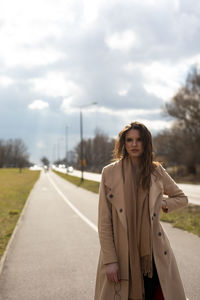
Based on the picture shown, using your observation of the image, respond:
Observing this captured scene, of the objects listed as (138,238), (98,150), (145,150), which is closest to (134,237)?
(138,238)

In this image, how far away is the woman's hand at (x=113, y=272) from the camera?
272 centimetres

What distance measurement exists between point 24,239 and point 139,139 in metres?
6.88

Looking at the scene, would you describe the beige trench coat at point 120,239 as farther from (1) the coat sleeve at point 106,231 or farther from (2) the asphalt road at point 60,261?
(2) the asphalt road at point 60,261

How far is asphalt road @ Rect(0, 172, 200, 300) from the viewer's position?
16.6 ft

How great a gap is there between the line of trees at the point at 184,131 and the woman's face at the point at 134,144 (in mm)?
38508

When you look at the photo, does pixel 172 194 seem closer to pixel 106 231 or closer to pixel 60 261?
pixel 106 231

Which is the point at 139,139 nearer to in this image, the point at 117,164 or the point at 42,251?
the point at 117,164

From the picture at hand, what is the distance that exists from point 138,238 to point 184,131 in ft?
131

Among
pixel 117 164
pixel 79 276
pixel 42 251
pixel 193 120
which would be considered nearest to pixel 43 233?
pixel 42 251

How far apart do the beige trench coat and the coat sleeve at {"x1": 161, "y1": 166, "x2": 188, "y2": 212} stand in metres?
0.12

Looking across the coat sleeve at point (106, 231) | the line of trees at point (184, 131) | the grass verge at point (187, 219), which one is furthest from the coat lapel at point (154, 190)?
the line of trees at point (184, 131)

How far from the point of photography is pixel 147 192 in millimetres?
2789

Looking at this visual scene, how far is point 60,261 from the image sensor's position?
6719 mm

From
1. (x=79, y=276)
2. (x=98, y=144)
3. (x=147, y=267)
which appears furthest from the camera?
(x=98, y=144)
